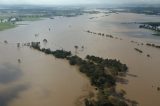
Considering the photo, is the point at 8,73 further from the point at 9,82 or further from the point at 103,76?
the point at 103,76

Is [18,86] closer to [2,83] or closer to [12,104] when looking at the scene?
[2,83]

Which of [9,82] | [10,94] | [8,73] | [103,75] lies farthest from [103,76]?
[8,73]

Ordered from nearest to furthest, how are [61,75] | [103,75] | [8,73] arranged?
[103,75], [61,75], [8,73]

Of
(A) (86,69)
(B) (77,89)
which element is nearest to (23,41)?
(A) (86,69)

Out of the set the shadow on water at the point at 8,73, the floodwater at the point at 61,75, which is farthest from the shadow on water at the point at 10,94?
the shadow on water at the point at 8,73

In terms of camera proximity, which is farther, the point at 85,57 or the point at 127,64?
the point at 85,57

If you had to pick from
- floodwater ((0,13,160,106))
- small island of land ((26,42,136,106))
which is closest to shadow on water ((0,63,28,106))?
floodwater ((0,13,160,106))

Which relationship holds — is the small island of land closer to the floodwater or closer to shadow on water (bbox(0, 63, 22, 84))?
the floodwater
